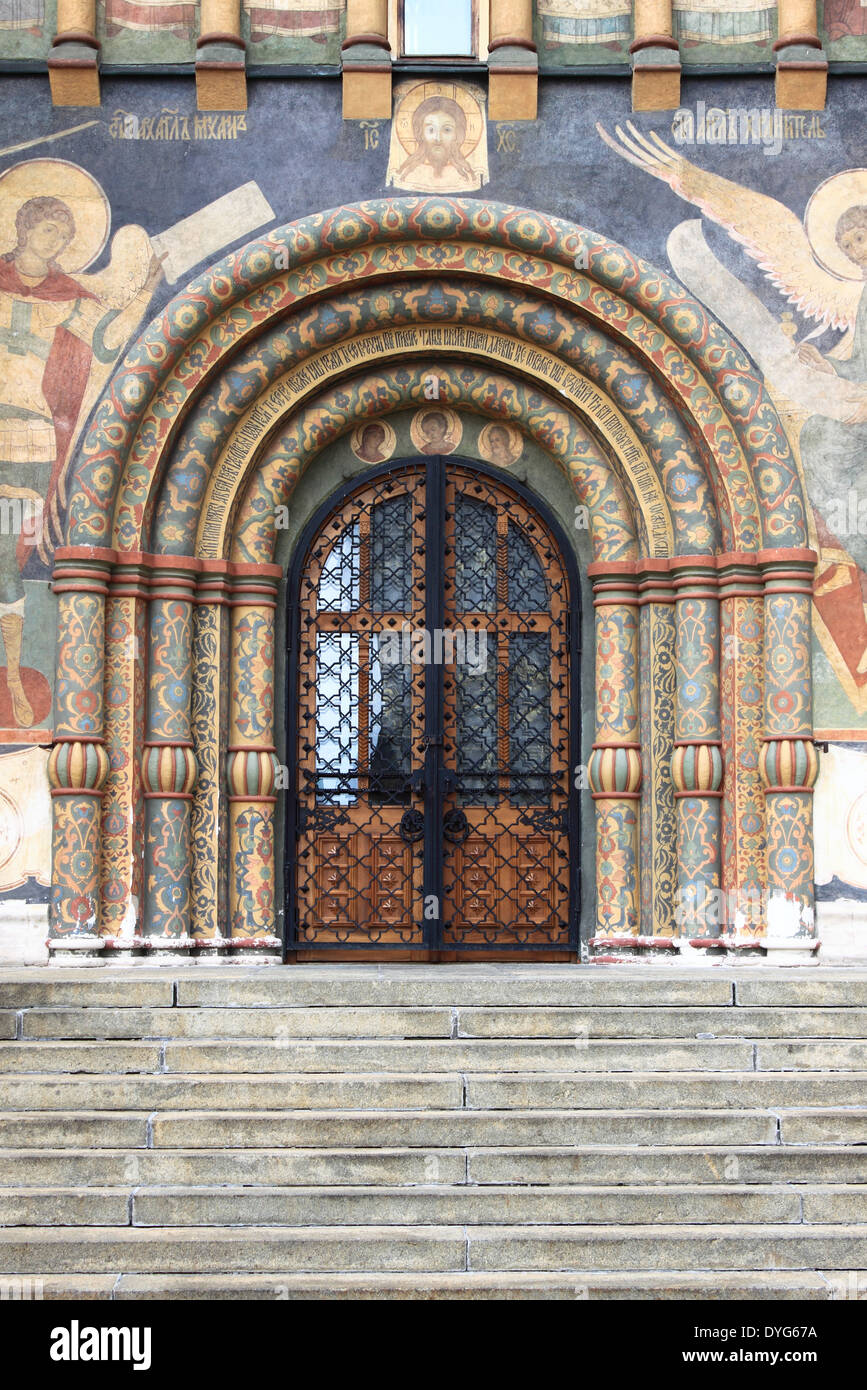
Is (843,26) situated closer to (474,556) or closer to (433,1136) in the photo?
(474,556)

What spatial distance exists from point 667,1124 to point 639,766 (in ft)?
11.1

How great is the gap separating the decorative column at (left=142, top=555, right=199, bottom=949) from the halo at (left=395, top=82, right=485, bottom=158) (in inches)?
114

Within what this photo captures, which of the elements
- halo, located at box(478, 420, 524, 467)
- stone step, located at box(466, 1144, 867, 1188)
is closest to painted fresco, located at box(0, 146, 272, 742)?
halo, located at box(478, 420, 524, 467)

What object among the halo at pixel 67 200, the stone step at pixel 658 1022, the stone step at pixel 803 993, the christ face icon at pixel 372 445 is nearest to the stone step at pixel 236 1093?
the stone step at pixel 658 1022

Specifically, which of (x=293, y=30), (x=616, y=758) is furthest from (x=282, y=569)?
(x=293, y=30)

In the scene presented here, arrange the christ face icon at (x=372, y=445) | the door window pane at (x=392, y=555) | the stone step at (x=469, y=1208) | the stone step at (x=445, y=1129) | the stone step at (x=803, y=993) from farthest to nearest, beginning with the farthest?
the christ face icon at (x=372, y=445) < the door window pane at (x=392, y=555) < the stone step at (x=803, y=993) < the stone step at (x=445, y=1129) < the stone step at (x=469, y=1208)

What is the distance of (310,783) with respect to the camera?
10.4 m

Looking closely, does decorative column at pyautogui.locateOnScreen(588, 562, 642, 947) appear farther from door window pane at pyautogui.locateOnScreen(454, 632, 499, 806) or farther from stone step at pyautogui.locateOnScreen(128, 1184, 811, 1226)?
stone step at pyautogui.locateOnScreen(128, 1184, 811, 1226)

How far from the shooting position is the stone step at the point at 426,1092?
7.28 m

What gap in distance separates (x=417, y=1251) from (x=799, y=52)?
7339 millimetres

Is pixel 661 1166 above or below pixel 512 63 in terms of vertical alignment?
below

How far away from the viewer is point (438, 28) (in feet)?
34.2

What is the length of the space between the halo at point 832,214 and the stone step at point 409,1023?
4.69 meters

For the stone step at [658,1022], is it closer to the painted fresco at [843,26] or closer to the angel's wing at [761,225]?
the angel's wing at [761,225]
